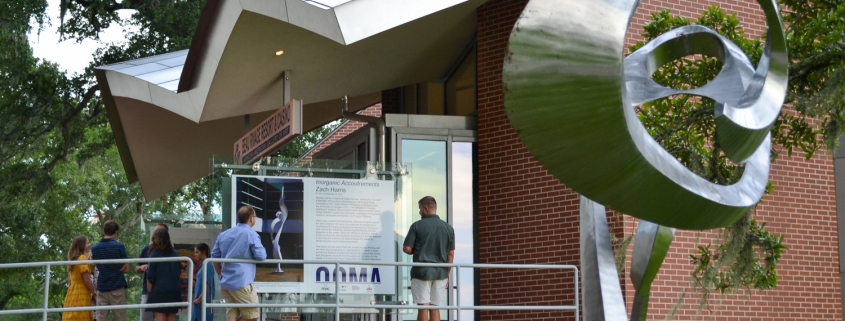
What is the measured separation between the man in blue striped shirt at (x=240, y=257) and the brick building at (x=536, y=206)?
452 centimetres

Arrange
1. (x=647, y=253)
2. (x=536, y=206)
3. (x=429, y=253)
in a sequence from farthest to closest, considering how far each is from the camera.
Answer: (x=536, y=206) → (x=429, y=253) → (x=647, y=253)

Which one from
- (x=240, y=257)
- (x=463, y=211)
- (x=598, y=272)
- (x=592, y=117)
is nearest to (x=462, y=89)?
(x=463, y=211)

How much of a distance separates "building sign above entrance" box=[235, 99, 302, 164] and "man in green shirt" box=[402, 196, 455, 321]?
166cm

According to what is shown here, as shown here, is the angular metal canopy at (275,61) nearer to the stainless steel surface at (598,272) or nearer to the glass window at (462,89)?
the glass window at (462,89)

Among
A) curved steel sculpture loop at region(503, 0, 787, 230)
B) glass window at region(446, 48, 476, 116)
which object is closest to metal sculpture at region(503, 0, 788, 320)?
curved steel sculpture loop at region(503, 0, 787, 230)

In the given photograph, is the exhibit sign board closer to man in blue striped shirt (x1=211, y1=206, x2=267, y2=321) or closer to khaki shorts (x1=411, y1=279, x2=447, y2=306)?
khaki shorts (x1=411, y1=279, x2=447, y2=306)

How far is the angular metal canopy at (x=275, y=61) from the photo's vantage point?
13.3 m

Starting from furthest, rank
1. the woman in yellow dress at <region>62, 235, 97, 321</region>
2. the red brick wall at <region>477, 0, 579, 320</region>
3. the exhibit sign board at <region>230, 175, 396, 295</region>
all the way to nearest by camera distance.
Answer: the red brick wall at <region>477, 0, 579, 320</region>
the exhibit sign board at <region>230, 175, 396, 295</region>
the woman in yellow dress at <region>62, 235, 97, 321</region>

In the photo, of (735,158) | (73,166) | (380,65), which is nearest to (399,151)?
(380,65)

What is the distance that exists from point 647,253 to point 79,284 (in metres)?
6.82

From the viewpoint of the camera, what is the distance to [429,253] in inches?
482

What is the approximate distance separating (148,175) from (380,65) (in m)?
7.35

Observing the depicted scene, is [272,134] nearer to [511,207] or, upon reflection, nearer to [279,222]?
[279,222]

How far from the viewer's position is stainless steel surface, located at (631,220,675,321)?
23.2 ft
